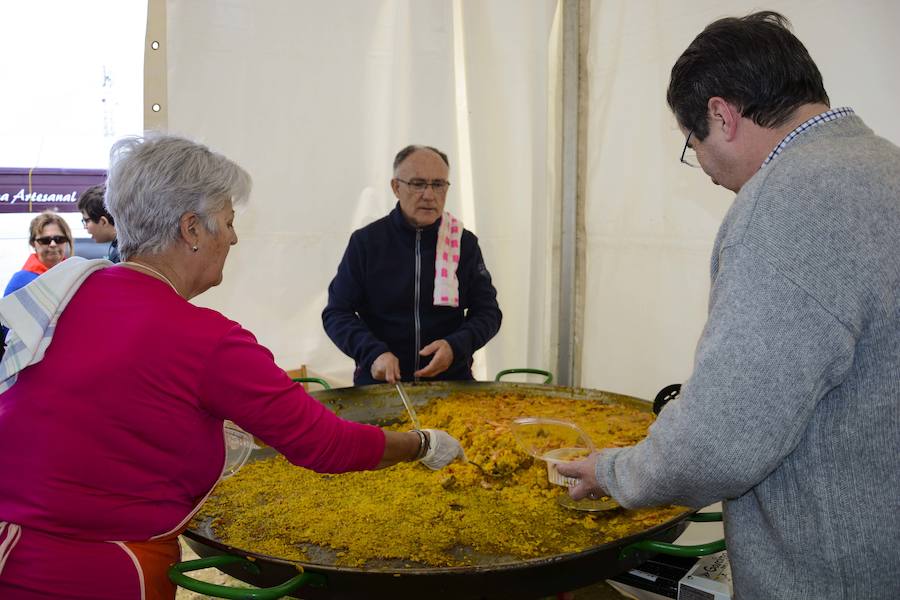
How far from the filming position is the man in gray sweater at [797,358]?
1.07m

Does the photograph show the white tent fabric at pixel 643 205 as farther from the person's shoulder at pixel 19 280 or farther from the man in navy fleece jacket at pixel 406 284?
the person's shoulder at pixel 19 280

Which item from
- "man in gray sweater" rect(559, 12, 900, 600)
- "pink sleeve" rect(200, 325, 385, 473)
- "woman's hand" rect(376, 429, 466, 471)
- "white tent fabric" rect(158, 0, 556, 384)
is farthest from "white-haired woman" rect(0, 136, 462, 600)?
"white tent fabric" rect(158, 0, 556, 384)

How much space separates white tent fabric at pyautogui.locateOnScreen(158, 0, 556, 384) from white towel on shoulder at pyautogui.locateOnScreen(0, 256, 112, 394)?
228 centimetres

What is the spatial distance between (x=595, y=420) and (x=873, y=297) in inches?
59.2

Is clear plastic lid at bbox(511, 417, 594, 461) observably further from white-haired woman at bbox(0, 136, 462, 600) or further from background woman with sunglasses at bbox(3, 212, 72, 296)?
background woman with sunglasses at bbox(3, 212, 72, 296)

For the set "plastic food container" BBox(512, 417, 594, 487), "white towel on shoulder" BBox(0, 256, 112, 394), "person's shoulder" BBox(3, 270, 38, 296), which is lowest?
"plastic food container" BBox(512, 417, 594, 487)

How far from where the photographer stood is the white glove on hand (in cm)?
191

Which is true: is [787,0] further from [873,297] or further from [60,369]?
[60,369]

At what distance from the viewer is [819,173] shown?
112cm

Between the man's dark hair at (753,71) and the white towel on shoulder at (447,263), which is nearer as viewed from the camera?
the man's dark hair at (753,71)

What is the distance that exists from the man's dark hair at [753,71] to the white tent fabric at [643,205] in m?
1.76

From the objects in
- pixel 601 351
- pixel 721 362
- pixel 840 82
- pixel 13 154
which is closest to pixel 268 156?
pixel 13 154

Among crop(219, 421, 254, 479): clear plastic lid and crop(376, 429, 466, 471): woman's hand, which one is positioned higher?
crop(376, 429, 466, 471): woman's hand

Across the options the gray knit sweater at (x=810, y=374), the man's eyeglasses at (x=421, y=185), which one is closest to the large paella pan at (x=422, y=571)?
the gray knit sweater at (x=810, y=374)
